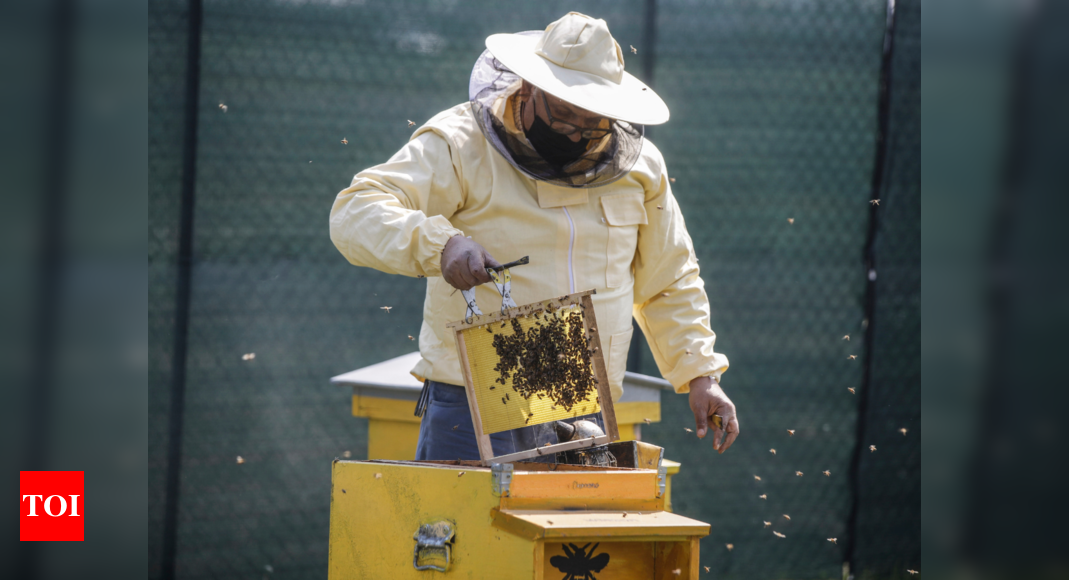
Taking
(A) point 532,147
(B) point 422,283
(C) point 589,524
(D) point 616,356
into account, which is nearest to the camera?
(C) point 589,524

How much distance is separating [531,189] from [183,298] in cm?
182

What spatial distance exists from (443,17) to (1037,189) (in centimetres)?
288

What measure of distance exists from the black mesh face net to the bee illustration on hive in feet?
2.86

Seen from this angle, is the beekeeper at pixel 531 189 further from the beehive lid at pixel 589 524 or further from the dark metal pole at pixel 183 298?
the dark metal pole at pixel 183 298

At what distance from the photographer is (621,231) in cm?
210

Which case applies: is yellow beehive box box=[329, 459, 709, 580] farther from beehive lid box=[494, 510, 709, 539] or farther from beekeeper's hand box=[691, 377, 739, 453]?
beekeeper's hand box=[691, 377, 739, 453]

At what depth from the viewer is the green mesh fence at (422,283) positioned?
3.18 meters

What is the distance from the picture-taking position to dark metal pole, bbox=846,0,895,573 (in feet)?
12.0

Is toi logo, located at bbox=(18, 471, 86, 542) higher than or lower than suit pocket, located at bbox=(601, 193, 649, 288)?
lower

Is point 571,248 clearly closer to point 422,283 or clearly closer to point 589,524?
point 589,524

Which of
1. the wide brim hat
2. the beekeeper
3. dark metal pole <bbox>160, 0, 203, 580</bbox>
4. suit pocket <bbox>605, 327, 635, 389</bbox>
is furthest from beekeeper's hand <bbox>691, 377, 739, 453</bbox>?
dark metal pole <bbox>160, 0, 203, 580</bbox>

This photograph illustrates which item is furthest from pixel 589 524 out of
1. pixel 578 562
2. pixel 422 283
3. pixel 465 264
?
pixel 422 283

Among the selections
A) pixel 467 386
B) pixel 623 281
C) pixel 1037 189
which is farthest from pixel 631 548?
pixel 1037 189

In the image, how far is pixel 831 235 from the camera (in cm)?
369
